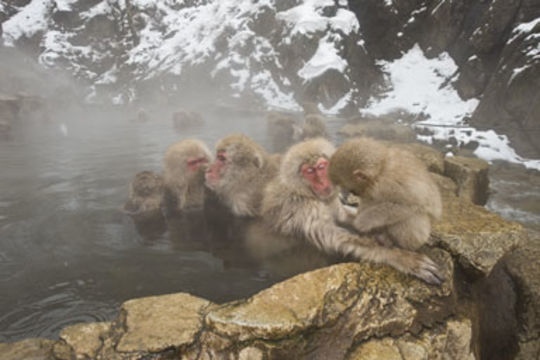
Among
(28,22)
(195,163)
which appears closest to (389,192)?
(195,163)

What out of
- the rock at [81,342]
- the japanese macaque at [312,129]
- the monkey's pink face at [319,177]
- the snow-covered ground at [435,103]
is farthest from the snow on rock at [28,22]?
the rock at [81,342]

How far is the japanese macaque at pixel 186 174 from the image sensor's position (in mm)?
3577

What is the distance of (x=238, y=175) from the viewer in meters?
3.13

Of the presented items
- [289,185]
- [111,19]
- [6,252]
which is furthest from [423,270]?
[111,19]

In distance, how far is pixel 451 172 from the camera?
450 cm

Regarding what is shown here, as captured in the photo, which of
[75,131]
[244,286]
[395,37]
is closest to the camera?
[244,286]

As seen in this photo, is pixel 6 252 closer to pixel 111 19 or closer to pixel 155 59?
pixel 155 59

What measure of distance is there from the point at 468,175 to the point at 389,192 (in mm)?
3007

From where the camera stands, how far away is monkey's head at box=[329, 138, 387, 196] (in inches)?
77.9

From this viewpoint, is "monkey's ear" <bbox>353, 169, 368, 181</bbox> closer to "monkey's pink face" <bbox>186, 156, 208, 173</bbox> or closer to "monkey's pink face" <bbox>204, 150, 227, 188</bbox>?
"monkey's pink face" <bbox>204, 150, 227, 188</bbox>

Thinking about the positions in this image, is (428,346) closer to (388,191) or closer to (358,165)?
(388,191)

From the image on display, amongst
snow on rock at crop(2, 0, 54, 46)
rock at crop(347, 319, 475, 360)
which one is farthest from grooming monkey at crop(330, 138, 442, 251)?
snow on rock at crop(2, 0, 54, 46)

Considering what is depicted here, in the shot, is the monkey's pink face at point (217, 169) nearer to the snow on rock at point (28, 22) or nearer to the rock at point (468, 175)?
the rock at point (468, 175)

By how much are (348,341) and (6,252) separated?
10.8 ft
